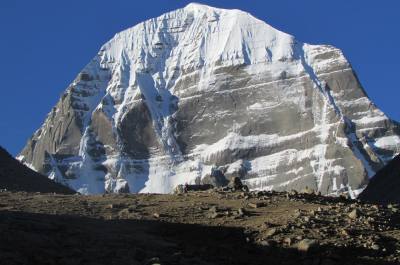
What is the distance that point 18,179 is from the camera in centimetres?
5384

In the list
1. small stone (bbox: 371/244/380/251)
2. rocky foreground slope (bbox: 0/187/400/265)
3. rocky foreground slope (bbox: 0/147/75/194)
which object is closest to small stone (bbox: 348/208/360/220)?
rocky foreground slope (bbox: 0/187/400/265)

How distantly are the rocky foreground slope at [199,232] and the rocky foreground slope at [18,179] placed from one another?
42.5 feet

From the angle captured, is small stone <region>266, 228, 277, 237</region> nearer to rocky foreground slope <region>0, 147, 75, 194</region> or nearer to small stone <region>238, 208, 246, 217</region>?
small stone <region>238, 208, 246, 217</region>

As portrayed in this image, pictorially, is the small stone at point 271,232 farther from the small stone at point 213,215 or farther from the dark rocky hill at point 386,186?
the dark rocky hill at point 386,186

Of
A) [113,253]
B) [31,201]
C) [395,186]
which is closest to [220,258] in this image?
[113,253]

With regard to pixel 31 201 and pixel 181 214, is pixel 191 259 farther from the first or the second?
pixel 31 201

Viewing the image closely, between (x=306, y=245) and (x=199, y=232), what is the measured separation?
3838 mm

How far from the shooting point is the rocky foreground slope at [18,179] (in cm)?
5194

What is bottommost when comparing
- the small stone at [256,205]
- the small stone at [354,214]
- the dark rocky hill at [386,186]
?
the small stone at [354,214]

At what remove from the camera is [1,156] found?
5638 cm

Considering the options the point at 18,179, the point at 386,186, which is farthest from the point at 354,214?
the point at 386,186

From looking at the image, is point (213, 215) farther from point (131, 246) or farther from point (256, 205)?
point (131, 246)

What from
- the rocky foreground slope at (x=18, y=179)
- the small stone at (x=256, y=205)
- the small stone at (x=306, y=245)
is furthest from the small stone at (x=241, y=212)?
the rocky foreground slope at (x=18, y=179)

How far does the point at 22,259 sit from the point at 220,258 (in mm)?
5397
